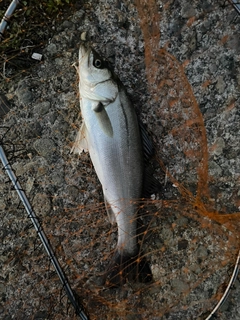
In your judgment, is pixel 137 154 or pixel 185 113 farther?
pixel 185 113

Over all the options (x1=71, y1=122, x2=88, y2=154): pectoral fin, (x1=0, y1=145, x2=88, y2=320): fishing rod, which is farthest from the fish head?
(x1=0, y1=145, x2=88, y2=320): fishing rod

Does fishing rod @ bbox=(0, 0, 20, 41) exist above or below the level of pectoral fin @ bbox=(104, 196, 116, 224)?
above

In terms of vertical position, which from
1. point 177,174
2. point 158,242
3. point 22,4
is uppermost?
point 22,4

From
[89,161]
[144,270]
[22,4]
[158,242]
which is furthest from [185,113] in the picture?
[22,4]

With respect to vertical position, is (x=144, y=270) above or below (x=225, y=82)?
below

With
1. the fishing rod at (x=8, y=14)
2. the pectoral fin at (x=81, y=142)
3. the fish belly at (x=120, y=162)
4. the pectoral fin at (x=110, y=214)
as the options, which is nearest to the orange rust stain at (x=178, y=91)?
the fish belly at (x=120, y=162)

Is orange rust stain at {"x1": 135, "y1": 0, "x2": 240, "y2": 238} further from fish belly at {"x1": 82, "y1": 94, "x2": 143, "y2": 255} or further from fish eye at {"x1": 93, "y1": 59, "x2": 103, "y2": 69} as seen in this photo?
fish eye at {"x1": 93, "y1": 59, "x2": 103, "y2": 69}

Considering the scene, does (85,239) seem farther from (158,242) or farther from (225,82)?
(225,82)
